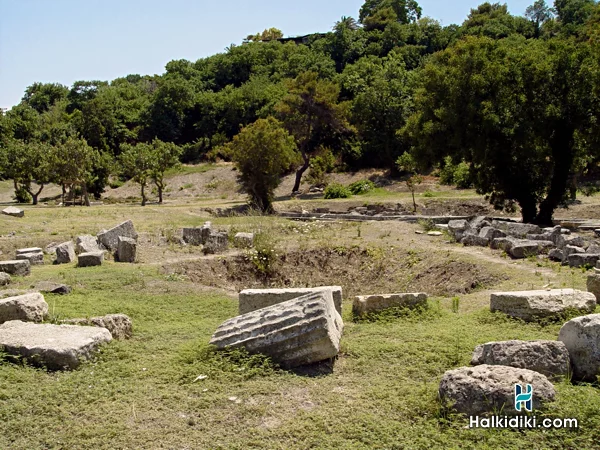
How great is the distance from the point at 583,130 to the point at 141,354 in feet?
58.5

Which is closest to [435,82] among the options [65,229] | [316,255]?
[316,255]

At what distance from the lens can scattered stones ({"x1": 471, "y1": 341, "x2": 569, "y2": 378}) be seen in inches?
236

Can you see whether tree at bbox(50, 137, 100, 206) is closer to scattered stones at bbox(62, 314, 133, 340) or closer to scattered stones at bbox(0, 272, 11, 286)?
scattered stones at bbox(0, 272, 11, 286)

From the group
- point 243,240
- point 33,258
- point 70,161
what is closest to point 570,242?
point 243,240

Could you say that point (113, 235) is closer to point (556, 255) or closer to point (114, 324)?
point (114, 324)

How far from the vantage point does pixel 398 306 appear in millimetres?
9125

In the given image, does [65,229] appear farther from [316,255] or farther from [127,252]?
[316,255]

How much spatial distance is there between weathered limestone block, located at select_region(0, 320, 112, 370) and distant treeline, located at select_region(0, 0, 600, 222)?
16107 millimetres

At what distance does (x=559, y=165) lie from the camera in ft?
68.0

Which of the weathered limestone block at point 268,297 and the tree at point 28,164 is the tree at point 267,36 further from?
the weathered limestone block at point 268,297

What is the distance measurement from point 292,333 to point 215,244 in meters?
10.6

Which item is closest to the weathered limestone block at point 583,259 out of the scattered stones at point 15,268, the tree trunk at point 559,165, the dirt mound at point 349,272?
the dirt mound at point 349,272

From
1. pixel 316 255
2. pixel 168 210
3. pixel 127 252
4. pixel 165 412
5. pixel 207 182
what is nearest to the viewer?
pixel 165 412

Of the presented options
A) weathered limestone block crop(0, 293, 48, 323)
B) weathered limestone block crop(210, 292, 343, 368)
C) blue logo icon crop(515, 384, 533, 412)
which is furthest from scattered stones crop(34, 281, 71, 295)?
blue logo icon crop(515, 384, 533, 412)
